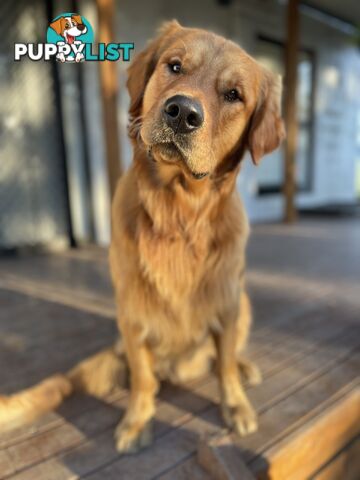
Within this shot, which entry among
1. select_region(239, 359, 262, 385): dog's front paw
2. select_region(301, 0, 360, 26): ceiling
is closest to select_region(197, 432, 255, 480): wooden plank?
select_region(239, 359, 262, 385): dog's front paw

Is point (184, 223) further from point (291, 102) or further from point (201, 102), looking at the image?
point (291, 102)

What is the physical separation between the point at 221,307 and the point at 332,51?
7.66m

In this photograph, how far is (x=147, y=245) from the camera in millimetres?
1436

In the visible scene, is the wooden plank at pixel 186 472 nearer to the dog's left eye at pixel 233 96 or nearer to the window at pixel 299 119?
the dog's left eye at pixel 233 96

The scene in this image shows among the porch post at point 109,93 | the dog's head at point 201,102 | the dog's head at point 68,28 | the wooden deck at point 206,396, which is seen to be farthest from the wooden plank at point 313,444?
A: the porch post at point 109,93

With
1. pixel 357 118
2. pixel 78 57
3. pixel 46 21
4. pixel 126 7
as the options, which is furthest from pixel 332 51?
pixel 78 57

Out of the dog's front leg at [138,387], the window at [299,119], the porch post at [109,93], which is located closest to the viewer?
the dog's front leg at [138,387]

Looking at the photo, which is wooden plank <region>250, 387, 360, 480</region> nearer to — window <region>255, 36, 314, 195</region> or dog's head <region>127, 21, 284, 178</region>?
dog's head <region>127, 21, 284, 178</region>

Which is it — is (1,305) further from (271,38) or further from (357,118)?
(357,118)

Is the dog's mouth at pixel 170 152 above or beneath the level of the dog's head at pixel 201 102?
beneath

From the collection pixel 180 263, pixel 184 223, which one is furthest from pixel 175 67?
pixel 180 263

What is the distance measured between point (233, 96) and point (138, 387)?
3.95 feet

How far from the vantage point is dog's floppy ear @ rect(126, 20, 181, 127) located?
4.85 feet

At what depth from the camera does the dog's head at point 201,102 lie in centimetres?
121
